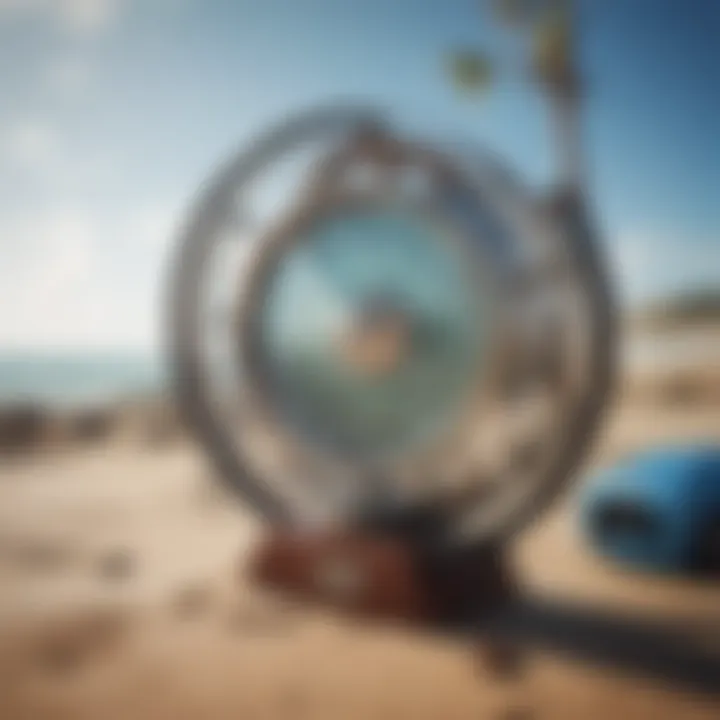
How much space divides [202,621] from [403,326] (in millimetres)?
396

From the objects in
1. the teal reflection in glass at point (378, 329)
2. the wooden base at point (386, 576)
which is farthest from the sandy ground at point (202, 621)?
the teal reflection in glass at point (378, 329)

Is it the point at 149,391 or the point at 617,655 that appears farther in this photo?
the point at 149,391

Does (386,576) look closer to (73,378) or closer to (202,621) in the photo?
(202,621)

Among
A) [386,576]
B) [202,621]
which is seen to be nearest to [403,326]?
[386,576]

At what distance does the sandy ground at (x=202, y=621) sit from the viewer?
3.19ft

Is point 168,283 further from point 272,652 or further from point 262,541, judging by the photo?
point 272,652

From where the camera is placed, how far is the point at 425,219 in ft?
3.54

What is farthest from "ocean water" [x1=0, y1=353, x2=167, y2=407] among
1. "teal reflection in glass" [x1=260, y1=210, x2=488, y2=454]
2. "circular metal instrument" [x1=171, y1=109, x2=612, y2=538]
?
"teal reflection in glass" [x1=260, y1=210, x2=488, y2=454]

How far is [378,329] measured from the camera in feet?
3.54

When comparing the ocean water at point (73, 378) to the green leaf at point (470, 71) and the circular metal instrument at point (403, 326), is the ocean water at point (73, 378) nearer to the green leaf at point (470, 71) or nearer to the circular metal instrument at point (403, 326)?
the circular metal instrument at point (403, 326)

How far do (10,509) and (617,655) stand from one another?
0.69m

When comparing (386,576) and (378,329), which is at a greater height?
(378,329)

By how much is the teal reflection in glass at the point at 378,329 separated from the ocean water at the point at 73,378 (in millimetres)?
164

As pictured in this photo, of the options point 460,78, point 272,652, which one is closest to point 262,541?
point 272,652
